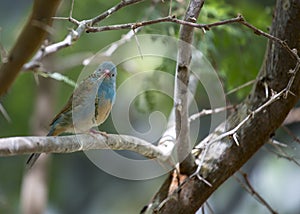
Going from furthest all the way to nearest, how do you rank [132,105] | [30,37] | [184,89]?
[132,105]
[184,89]
[30,37]

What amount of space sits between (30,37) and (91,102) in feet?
1.12

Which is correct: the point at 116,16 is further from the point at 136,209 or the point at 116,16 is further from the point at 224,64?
the point at 136,209

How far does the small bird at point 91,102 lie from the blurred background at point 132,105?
438 millimetres

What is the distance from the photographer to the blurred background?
2.03 metres

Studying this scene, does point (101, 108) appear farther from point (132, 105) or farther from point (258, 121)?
point (132, 105)

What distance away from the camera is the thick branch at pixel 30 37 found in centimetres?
103

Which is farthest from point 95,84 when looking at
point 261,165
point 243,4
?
point 261,165

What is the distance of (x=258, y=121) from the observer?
54.1 inches

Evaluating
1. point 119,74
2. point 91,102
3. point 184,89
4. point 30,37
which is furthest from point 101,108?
point 119,74

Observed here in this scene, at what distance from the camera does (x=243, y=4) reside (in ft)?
9.25

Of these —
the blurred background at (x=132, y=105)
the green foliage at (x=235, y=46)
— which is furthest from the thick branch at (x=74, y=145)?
the green foliage at (x=235, y=46)

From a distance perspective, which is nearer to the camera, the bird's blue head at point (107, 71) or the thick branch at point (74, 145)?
the thick branch at point (74, 145)

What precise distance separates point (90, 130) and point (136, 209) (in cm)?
202

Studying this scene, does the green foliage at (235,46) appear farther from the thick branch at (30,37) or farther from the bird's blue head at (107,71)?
the thick branch at (30,37)
